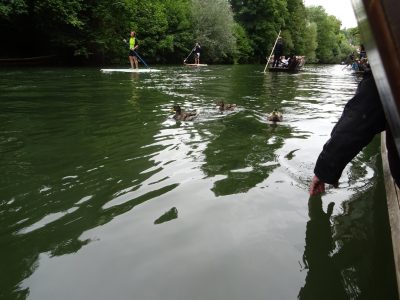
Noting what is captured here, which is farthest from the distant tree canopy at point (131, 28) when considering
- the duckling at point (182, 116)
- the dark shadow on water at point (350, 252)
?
the dark shadow on water at point (350, 252)

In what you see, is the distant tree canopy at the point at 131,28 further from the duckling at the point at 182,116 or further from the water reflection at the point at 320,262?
the water reflection at the point at 320,262

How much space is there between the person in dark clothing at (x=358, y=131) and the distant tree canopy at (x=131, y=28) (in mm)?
13377

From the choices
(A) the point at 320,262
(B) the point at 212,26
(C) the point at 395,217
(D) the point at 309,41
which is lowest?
(A) the point at 320,262

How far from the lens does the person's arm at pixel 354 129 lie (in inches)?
101

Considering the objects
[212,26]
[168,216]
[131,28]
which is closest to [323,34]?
[212,26]

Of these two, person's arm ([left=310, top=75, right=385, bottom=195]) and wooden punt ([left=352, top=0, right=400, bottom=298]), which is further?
person's arm ([left=310, top=75, right=385, bottom=195])

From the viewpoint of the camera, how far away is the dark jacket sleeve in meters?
2.56

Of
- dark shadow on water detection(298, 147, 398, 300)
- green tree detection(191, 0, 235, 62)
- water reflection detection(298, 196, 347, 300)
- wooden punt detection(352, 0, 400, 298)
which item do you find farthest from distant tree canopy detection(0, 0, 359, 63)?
wooden punt detection(352, 0, 400, 298)

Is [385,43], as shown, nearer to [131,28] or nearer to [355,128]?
[355,128]

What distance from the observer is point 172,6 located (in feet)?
119

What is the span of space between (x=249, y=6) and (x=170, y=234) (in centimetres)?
5643

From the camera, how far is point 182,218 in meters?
3.47

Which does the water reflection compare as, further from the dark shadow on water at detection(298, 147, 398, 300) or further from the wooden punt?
the wooden punt

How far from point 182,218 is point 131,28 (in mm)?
29465
